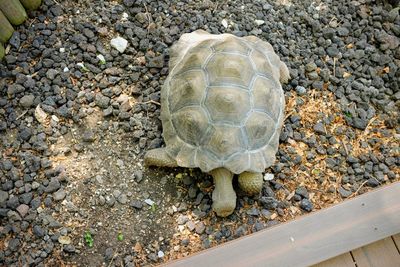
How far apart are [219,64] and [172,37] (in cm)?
70

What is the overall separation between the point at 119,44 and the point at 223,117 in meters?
1.01

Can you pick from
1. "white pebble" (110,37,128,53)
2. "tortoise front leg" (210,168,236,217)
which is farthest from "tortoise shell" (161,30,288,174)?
"white pebble" (110,37,128,53)

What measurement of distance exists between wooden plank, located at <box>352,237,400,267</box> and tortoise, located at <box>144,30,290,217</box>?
644mm

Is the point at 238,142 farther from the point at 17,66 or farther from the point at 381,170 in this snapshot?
the point at 17,66

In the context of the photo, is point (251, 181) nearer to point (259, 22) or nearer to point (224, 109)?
point (224, 109)

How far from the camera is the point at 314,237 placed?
2.39 metres

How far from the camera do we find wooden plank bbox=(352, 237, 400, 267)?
240 cm

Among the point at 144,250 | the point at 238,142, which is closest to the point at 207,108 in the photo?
the point at 238,142

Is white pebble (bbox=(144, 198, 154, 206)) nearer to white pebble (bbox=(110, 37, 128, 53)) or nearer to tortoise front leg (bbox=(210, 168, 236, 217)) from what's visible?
tortoise front leg (bbox=(210, 168, 236, 217))

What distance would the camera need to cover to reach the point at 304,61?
10.7ft

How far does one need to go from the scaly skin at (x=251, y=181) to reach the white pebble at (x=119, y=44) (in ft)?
3.85

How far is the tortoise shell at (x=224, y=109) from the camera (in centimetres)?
263

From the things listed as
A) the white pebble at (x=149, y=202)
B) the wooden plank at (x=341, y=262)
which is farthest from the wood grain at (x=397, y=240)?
the white pebble at (x=149, y=202)

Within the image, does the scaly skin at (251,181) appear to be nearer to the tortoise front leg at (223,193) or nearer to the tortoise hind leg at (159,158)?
the tortoise front leg at (223,193)
